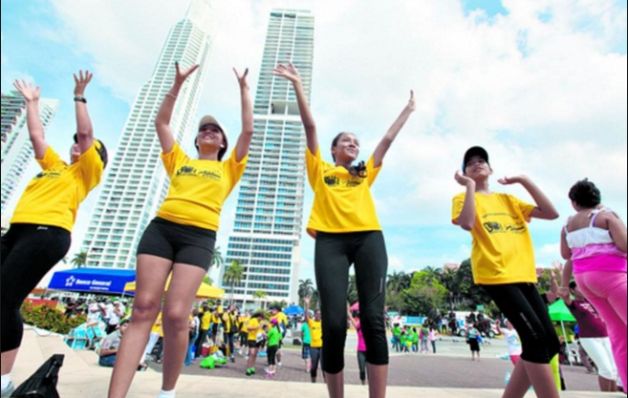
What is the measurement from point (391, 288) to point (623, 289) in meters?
107

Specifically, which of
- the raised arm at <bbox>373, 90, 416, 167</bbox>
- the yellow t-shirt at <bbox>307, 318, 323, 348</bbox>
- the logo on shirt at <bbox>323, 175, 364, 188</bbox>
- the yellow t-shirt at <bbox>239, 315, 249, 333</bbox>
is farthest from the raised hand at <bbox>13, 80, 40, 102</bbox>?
the yellow t-shirt at <bbox>239, 315, 249, 333</bbox>

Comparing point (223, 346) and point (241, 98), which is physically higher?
point (241, 98)

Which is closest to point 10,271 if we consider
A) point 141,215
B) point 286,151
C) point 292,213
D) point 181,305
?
point 181,305

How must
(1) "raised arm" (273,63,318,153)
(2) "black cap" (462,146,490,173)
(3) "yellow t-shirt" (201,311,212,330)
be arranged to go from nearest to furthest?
(1) "raised arm" (273,63,318,153), (2) "black cap" (462,146,490,173), (3) "yellow t-shirt" (201,311,212,330)

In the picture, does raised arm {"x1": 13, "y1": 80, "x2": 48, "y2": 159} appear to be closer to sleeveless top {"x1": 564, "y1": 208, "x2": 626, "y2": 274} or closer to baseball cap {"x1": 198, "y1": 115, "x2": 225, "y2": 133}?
baseball cap {"x1": 198, "y1": 115, "x2": 225, "y2": 133}

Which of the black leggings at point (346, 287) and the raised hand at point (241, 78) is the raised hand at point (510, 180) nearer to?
the black leggings at point (346, 287)

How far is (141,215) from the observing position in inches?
5891

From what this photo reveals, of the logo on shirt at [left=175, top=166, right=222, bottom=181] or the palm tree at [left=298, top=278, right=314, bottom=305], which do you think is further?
the palm tree at [left=298, top=278, right=314, bottom=305]

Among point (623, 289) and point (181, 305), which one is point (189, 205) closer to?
point (181, 305)

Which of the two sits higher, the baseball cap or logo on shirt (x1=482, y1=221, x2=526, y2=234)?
the baseball cap

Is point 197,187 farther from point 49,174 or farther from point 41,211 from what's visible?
point 49,174

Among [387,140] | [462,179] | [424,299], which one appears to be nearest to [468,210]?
[462,179]

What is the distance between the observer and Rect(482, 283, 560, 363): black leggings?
2.59 m

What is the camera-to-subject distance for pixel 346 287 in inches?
103
